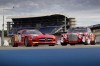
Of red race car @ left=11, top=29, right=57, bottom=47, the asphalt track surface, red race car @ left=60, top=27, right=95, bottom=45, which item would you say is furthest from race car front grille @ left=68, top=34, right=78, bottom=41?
the asphalt track surface

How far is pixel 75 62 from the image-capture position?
15.5 ft

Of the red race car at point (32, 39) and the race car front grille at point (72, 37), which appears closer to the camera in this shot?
the red race car at point (32, 39)

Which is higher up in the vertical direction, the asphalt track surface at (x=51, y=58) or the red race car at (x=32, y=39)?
the red race car at (x=32, y=39)

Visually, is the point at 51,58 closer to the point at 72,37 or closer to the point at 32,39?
the point at 32,39

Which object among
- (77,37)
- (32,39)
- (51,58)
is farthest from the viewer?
(77,37)

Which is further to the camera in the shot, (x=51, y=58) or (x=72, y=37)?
(x=72, y=37)

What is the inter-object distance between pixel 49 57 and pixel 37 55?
8.1 inches

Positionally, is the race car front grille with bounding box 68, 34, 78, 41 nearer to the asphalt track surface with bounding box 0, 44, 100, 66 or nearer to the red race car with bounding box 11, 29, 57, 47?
the red race car with bounding box 11, 29, 57, 47

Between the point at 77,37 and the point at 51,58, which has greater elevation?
the point at 77,37

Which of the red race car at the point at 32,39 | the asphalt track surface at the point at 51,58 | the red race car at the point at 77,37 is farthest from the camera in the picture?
the red race car at the point at 77,37

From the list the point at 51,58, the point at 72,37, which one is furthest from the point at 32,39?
the point at 51,58

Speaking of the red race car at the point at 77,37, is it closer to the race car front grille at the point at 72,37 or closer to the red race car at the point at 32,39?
the race car front grille at the point at 72,37

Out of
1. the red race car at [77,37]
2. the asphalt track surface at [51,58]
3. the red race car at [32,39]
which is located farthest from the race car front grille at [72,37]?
the asphalt track surface at [51,58]

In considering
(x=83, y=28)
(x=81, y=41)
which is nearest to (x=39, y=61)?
(x=81, y=41)
